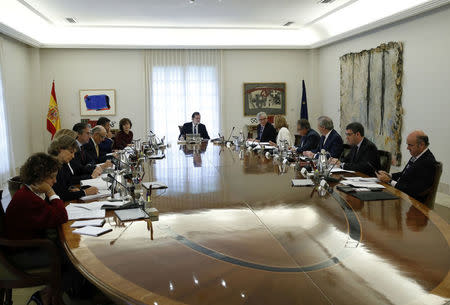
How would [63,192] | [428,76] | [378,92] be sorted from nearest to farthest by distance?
[63,192], [428,76], [378,92]

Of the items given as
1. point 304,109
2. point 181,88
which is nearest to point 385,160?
point 304,109

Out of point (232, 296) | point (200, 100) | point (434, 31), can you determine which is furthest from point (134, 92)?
point (232, 296)

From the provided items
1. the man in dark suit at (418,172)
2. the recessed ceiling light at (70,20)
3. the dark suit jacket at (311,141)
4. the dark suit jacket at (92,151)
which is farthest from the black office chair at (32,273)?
the recessed ceiling light at (70,20)

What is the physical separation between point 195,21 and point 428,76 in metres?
4.70

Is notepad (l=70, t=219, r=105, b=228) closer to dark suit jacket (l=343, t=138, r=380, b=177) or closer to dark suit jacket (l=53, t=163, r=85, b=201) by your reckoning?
dark suit jacket (l=53, t=163, r=85, b=201)

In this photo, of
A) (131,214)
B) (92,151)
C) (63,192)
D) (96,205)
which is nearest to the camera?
(131,214)

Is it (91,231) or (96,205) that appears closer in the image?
(91,231)

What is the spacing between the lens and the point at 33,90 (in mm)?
9258

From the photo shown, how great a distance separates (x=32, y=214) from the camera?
7.94 feet

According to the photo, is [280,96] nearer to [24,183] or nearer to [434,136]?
[434,136]

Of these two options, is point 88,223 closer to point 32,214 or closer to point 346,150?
point 32,214

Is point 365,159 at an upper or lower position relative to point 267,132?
lower

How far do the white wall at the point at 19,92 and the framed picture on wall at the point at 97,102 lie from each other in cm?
108

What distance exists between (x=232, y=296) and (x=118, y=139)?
593 centimetres
